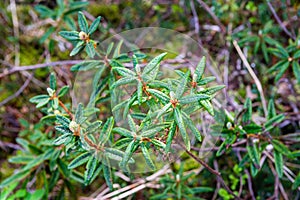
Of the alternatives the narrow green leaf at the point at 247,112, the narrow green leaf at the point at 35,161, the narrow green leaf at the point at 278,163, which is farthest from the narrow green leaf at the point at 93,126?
the narrow green leaf at the point at 278,163

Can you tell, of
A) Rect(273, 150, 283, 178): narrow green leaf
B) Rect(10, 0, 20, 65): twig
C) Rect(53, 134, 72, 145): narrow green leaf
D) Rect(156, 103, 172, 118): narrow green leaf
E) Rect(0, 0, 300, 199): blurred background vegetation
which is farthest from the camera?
Rect(10, 0, 20, 65): twig

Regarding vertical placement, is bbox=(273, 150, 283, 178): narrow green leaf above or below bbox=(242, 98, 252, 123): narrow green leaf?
below

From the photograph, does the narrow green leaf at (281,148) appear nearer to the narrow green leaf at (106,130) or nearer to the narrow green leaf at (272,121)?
the narrow green leaf at (272,121)

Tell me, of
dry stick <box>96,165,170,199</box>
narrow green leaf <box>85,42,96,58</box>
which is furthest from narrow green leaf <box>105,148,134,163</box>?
dry stick <box>96,165,170,199</box>

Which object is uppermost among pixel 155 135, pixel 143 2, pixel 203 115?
pixel 143 2

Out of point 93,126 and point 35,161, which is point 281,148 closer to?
point 93,126

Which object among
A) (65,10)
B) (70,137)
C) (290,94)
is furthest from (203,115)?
(65,10)

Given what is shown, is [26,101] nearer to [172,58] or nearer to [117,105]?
[172,58]

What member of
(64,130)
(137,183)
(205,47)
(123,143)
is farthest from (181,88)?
(205,47)

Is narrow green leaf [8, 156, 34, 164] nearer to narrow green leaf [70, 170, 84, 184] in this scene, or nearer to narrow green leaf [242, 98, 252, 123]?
narrow green leaf [70, 170, 84, 184]
